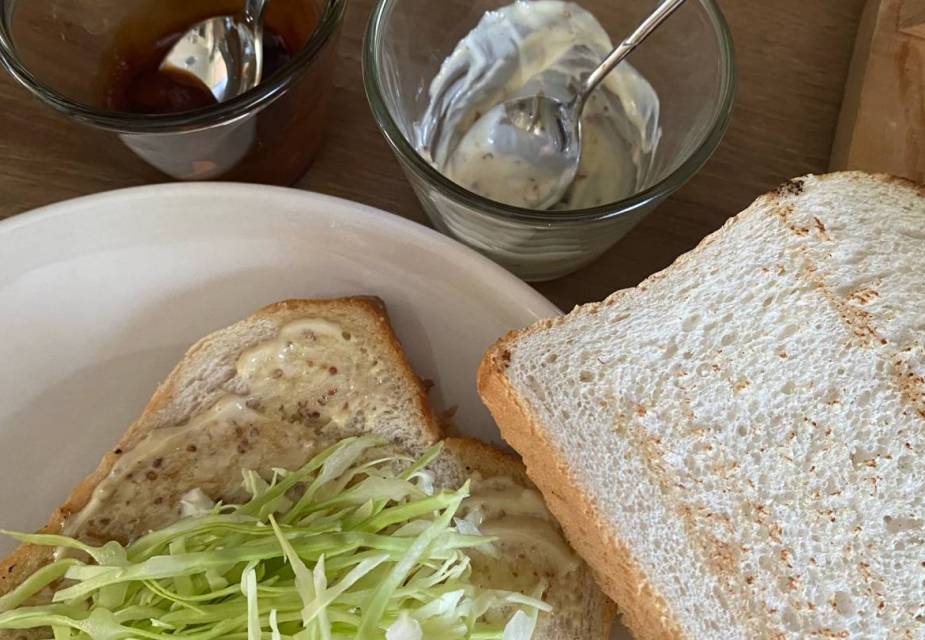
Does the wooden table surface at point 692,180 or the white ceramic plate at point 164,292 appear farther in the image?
the wooden table surface at point 692,180

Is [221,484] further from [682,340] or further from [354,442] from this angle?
[682,340]

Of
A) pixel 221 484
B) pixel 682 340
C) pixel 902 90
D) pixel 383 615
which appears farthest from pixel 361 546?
Answer: pixel 902 90

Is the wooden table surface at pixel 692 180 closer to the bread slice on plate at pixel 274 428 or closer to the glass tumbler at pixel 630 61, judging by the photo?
the glass tumbler at pixel 630 61

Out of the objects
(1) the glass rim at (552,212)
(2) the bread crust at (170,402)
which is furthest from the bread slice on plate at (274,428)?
(1) the glass rim at (552,212)

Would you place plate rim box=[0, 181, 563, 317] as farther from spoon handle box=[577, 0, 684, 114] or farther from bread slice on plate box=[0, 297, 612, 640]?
spoon handle box=[577, 0, 684, 114]

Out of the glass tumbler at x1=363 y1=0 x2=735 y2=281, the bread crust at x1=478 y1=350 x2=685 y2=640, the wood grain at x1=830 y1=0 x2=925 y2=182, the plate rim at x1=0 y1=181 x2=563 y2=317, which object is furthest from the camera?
the wood grain at x1=830 y1=0 x2=925 y2=182

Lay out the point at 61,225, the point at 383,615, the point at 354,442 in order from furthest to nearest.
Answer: the point at 61,225
the point at 354,442
the point at 383,615

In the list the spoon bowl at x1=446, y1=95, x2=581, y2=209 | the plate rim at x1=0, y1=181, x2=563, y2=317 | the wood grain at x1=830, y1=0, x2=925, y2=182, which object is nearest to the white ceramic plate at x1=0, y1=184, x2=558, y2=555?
the plate rim at x1=0, y1=181, x2=563, y2=317

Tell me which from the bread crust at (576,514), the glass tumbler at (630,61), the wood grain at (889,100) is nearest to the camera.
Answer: the bread crust at (576,514)
